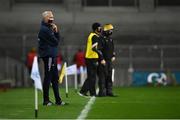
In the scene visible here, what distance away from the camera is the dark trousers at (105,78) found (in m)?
21.4

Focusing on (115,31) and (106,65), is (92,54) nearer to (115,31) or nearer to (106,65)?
(106,65)

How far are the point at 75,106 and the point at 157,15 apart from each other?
26051 mm

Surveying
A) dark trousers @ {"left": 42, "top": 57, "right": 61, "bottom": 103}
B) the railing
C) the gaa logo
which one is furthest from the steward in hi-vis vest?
the railing

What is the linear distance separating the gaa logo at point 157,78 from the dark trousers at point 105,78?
14.3 meters

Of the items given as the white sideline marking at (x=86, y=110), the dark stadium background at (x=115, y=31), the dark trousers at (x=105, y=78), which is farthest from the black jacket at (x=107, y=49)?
the dark stadium background at (x=115, y=31)

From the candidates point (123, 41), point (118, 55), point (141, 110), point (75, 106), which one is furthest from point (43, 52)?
point (123, 41)

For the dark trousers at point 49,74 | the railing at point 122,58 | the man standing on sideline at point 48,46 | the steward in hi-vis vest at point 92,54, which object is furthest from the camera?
the railing at point 122,58

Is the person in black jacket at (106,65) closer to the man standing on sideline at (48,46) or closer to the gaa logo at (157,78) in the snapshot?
the man standing on sideline at (48,46)

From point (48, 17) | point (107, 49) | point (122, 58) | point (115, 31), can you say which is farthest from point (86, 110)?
point (115, 31)

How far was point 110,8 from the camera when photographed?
43.8m

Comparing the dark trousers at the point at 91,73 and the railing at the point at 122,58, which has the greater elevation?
the dark trousers at the point at 91,73

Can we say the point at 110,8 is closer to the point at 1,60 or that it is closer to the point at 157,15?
the point at 157,15

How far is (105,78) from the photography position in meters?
21.8

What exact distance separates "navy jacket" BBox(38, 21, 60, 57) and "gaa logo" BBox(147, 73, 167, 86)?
19.4 metres
